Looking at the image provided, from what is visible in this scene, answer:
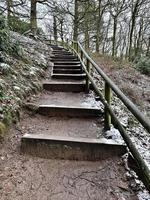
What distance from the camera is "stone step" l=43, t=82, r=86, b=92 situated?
19.9ft

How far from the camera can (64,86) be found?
612 centimetres

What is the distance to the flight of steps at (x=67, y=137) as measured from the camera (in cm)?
325

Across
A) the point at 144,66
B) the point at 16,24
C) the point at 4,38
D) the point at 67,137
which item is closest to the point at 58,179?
the point at 67,137

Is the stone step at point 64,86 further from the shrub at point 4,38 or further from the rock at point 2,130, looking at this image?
the rock at point 2,130

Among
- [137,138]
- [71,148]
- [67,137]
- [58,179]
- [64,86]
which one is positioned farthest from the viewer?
[64,86]

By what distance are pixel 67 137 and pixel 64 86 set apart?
2830 millimetres

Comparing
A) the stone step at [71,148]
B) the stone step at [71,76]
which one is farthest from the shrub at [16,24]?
the stone step at [71,148]

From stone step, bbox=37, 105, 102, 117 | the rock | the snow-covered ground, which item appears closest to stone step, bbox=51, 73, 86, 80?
the snow-covered ground

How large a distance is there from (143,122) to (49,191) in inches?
51.6

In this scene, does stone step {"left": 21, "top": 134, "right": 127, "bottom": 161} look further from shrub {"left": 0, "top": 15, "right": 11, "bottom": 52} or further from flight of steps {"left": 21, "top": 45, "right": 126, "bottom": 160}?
shrub {"left": 0, "top": 15, "right": 11, "bottom": 52}

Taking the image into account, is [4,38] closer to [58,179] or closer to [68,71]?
[68,71]

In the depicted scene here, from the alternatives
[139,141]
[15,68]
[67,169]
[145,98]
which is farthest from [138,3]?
[67,169]

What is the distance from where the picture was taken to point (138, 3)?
1539 cm

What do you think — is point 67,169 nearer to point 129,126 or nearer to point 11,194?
point 11,194
